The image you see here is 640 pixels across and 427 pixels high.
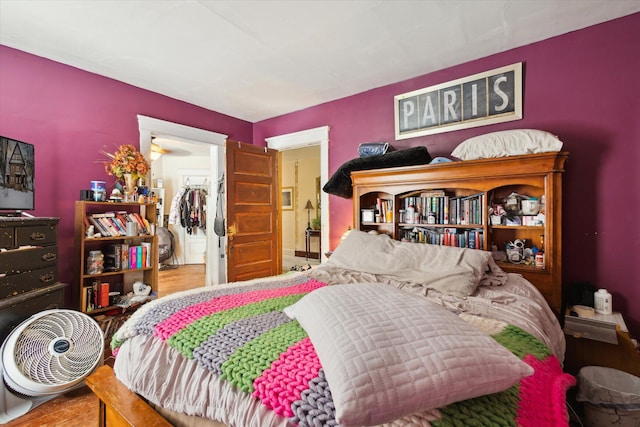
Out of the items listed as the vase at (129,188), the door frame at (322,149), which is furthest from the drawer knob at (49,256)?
the door frame at (322,149)

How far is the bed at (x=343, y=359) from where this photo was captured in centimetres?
63

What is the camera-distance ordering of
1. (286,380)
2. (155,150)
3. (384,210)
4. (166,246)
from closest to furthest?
(286,380) → (384,210) → (155,150) → (166,246)

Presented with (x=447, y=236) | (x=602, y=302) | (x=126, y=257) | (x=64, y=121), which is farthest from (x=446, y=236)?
(x=64, y=121)

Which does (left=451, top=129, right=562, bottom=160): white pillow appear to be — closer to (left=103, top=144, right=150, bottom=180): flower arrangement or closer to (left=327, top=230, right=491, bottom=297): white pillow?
(left=327, top=230, right=491, bottom=297): white pillow

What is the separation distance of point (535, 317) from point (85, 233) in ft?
10.8

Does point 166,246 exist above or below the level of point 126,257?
below

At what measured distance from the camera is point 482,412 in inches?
25.6

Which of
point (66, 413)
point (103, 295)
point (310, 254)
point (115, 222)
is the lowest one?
point (66, 413)

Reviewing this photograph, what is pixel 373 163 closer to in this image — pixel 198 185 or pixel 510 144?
pixel 510 144

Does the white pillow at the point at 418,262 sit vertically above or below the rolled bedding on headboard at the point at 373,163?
below

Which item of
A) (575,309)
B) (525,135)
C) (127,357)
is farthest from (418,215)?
(127,357)

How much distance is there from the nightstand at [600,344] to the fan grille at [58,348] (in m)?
3.08

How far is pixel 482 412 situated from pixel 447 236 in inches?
77.6

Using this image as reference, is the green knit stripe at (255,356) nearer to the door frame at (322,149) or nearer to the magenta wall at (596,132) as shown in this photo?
the magenta wall at (596,132)
